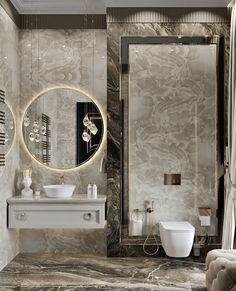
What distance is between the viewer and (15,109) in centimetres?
542

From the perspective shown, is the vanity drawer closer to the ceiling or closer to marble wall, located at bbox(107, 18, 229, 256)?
marble wall, located at bbox(107, 18, 229, 256)

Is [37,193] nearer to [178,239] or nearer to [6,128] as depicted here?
[6,128]

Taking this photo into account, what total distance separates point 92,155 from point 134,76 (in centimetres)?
111

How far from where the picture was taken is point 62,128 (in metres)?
5.55

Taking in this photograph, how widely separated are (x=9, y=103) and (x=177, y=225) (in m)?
2.39

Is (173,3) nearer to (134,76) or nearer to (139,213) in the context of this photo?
(134,76)

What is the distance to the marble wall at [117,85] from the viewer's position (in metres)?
5.26

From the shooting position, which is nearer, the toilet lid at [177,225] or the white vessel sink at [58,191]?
the toilet lid at [177,225]

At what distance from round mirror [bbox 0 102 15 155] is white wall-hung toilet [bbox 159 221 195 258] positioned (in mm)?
1992

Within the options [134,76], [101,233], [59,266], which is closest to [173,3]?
[134,76]

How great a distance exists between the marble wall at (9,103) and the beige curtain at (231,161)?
7.93ft

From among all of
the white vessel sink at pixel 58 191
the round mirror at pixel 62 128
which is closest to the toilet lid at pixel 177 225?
the white vessel sink at pixel 58 191

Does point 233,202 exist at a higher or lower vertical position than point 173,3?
lower

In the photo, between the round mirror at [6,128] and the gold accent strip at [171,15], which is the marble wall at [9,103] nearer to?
the round mirror at [6,128]
